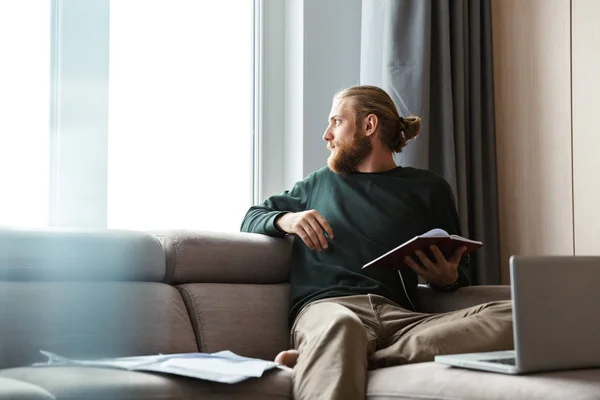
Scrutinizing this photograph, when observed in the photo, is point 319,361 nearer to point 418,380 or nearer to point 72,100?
point 418,380

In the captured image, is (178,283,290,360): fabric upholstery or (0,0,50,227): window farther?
(178,283,290,360): fabric upholstery

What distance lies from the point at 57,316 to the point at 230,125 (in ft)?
8.25

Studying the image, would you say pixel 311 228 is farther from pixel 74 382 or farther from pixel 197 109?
pixel 74 382

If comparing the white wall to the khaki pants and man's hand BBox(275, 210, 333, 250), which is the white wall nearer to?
man's hand BBox(275, 210, 333, 250)

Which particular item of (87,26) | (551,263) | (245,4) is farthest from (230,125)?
(87,26)

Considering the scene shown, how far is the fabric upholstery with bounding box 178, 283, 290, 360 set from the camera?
2064 millimetres

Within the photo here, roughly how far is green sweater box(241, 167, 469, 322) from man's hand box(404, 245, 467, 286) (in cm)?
11

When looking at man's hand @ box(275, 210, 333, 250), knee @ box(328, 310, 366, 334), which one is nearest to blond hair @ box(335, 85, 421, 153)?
man's hand @ box(275, 210, 333, 250)

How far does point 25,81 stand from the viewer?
18.3 inches

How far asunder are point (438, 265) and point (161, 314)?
159 cm

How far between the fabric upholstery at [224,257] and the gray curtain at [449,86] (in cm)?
84

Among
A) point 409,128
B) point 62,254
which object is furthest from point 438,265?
point 62,254

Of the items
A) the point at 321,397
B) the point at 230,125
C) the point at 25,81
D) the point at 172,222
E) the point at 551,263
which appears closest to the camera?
the point at 25,81

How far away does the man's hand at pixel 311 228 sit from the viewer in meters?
2.19
